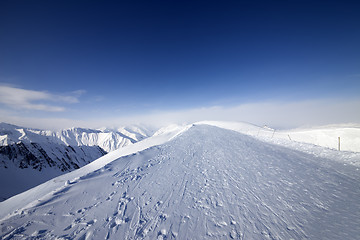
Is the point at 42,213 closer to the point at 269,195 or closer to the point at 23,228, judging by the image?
the point at 23,228

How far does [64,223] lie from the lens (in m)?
4.52

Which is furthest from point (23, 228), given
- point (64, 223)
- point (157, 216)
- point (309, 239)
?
point (309, 239)

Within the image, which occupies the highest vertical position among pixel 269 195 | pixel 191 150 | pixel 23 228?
pixel 191 150

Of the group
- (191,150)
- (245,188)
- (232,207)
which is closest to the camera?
(232,207)

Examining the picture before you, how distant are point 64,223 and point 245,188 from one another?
23.9 feet

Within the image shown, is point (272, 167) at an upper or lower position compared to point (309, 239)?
upper

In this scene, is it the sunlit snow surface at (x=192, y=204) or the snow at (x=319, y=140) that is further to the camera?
the snow at (x=319, y=140)

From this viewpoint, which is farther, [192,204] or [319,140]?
[319,140]

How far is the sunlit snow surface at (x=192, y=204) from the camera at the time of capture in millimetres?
4270

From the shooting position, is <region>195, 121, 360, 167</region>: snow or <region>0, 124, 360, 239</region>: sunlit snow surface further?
<region>195, 121, 360, 167</region>: snow

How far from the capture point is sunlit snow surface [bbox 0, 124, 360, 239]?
4270 mm

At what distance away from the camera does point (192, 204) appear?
5438 millimetres

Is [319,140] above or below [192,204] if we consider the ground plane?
above

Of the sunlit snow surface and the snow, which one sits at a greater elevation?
the snow
